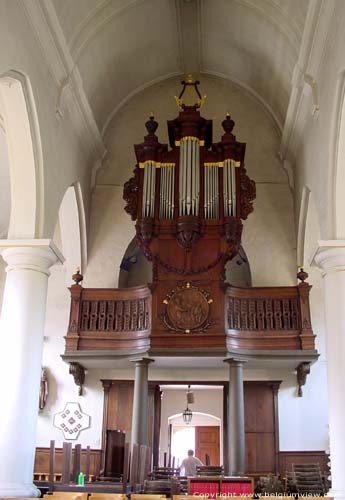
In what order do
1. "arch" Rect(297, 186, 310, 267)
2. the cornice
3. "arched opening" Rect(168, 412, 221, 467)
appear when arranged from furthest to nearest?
"arched opening" Rect(168, 412, 221, 467) < "arch" Rect(297, 186, 310, 267) < the cornice

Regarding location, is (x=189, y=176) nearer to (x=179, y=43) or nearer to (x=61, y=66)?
(x=61, y=66)

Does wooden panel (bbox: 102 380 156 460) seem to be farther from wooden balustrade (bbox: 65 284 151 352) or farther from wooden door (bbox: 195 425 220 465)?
wooden door (bbox: 195 425 220 465)

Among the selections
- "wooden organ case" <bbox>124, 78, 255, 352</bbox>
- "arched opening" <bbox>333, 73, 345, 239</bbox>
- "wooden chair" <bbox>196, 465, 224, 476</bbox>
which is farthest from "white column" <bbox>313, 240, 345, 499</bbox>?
"wooden chair" <bbox>196, 465, 224, 476</bbox>

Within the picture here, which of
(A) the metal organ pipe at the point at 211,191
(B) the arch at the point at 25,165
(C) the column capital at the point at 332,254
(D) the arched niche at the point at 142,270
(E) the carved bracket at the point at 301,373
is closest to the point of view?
(C) the column capital at the point at 332,254

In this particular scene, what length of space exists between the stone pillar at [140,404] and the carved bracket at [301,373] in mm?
3529

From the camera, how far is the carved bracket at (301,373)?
14.1 meters

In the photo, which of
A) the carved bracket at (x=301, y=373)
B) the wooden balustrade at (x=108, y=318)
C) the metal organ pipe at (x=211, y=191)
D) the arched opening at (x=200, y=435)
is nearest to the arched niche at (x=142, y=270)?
the wooden balustrade at (x=108, y=318)

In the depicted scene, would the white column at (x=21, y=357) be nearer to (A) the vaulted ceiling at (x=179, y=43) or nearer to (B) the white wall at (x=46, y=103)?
(B) the white wall at (x=46, y=103)

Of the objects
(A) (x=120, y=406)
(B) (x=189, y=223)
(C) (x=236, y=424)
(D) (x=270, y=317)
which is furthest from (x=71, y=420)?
(B) (x=189, y=223)

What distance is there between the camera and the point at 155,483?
38.6ft

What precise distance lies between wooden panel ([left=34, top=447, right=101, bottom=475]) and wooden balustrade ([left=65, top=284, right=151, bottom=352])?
289 centimetres

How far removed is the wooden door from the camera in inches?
842

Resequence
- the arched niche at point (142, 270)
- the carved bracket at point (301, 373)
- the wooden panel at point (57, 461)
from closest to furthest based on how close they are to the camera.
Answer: the carved bracket at point (301, 373), the wooden panel at point (57, 461), the arched niche at point (142, 270)

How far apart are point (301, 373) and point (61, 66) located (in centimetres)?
860
